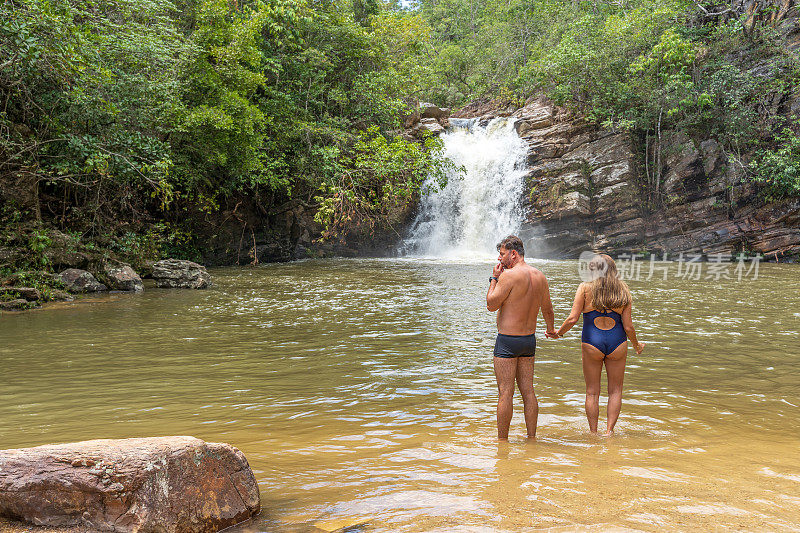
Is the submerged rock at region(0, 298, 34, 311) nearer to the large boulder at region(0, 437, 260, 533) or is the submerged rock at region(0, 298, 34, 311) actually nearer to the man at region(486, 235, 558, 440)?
the large boulder at region(0, 437, 260, 533)

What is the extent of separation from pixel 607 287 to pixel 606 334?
42 centimetres

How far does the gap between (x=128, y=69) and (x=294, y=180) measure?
8171mm

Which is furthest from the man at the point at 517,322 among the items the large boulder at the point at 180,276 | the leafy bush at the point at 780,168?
the leafy bush at the point at 780,168

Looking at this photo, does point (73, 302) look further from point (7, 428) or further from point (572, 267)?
point (572, 267)

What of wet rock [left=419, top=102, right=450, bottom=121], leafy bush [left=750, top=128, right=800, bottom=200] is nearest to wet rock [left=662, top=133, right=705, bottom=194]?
leafy bush [left=750, top=128, right=800, bottom=200]

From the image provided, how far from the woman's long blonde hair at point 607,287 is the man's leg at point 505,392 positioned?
915 millimetres

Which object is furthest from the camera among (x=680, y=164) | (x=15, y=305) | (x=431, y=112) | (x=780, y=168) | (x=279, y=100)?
(x=431, y=112)

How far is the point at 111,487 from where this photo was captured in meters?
2.63

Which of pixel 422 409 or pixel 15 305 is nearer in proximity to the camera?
pixel 422 409

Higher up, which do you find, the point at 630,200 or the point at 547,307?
the point at 630,200

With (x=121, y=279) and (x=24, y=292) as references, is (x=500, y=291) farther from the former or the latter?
(x=121, y=279)

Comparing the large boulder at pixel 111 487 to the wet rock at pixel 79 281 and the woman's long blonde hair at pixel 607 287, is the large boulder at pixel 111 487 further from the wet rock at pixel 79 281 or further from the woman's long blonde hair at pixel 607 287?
the wet rock at pixel 79 281

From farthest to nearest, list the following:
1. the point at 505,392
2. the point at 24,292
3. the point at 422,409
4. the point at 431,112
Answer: the point at 431,112 → the point at 24,292 → the point at 422,409 → the point at 505,392

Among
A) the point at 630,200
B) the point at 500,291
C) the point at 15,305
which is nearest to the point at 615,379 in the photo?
the point at 500,291
